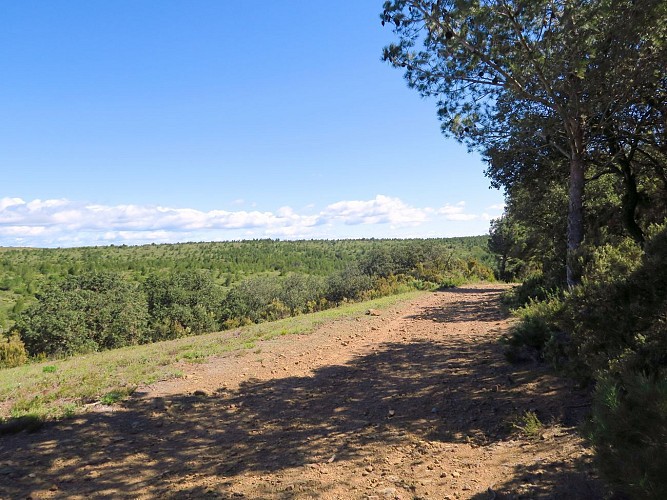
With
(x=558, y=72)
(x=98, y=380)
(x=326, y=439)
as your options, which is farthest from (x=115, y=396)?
(x=558, y=72)

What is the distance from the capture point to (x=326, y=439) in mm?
5137

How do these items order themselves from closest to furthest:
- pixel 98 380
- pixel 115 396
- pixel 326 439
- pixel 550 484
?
pixel 550 484 < pixel 326 439 < pixel 115 396 < pixel 98 380

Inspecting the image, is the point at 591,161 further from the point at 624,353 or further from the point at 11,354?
the point at 11,354

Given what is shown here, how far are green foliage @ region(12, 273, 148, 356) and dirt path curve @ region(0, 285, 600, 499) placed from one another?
58.7 feet

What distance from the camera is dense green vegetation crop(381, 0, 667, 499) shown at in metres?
2.75

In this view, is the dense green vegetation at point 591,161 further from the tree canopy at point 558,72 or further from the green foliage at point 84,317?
the green foliage at point 84,317

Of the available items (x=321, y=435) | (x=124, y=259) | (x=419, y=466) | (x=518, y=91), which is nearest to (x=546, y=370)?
(x=419, y=466)

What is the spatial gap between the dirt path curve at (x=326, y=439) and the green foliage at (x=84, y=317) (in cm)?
1789

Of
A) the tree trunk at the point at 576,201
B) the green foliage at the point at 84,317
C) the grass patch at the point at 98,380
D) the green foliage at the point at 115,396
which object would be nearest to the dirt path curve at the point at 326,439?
the green foliage at the point at 115,396

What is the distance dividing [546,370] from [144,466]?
5.77m

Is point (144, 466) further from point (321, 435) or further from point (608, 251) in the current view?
point (608, 251)

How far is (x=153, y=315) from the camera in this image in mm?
30969

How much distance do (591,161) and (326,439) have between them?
8.65 metres

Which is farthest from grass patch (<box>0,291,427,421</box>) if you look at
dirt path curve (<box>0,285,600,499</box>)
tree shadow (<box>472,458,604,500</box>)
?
tree shadow (<box>472,458,604,500</box>)
